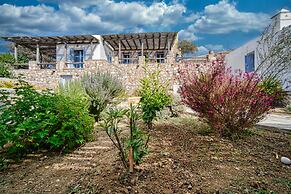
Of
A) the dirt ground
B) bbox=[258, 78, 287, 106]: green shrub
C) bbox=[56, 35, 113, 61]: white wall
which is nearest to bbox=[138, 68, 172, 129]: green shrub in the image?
the dirt ground

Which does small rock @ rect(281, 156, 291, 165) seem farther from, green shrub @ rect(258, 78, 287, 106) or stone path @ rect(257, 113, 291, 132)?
stone path @ rect(257, 113, 291, 132)

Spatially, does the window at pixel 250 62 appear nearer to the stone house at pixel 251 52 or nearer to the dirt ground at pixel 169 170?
the stone house at pixel 251 52

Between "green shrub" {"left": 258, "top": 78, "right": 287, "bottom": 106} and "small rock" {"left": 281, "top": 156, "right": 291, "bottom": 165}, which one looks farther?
"green shrub" {"left": 258, "top": 78, "right": 287, "bottom": 106}

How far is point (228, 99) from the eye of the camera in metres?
3.56

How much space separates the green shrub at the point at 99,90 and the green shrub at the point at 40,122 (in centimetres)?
205

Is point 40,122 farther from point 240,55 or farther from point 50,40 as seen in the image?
point 50,40

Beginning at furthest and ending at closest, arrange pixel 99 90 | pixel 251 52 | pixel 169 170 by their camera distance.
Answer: pixel 251 52, pixel 99 90, pixel 169 170

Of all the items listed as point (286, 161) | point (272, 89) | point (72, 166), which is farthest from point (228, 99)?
point (272, 89)

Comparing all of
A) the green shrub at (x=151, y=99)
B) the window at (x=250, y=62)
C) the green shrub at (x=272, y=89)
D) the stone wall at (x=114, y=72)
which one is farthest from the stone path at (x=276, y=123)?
the stone wall at (x=114, y=72)

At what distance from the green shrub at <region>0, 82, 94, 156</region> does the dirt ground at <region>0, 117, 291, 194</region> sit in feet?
0.71

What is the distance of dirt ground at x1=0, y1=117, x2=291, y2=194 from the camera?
2127 millimetres

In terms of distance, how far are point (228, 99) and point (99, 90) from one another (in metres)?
3.45

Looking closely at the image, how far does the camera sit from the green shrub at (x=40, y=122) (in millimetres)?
3092

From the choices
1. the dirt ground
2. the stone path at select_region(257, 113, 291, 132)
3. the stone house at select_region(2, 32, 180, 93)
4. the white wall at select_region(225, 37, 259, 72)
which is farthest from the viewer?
the stone house at select_region(2, 32, 180, 93)
